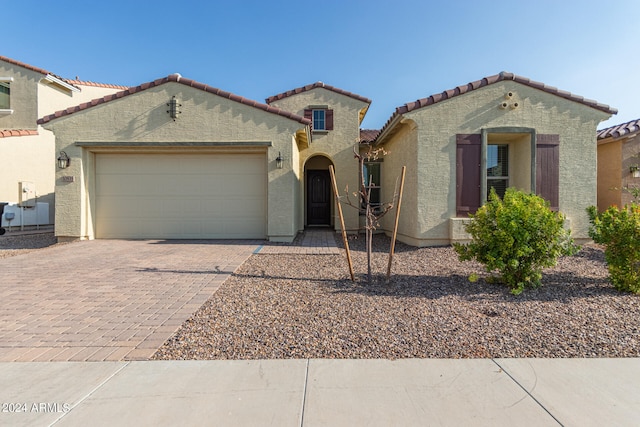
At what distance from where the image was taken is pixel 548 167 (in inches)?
315

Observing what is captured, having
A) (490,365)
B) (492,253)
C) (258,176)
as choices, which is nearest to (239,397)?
(490,365)

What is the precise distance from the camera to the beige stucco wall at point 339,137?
12.1 m

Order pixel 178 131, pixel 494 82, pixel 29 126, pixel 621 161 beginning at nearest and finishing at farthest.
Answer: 1. pixel 494 82
2. pixel 178 131
3. pixel 621 161
4. pixel 29 126

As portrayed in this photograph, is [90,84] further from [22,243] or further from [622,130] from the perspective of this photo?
[622,130]

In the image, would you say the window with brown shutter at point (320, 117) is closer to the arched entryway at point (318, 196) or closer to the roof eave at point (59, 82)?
the arched entryway at point (318, 196)

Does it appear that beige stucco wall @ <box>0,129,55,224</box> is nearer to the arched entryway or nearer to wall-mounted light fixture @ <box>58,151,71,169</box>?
wall-mounted light fixture @ <box>58,151,71,169</box>

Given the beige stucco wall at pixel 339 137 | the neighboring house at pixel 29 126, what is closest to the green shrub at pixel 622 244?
the beige stucco wall at pixel 339 137

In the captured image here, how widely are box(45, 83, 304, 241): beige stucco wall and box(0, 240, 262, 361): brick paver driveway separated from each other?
1626 millimetres

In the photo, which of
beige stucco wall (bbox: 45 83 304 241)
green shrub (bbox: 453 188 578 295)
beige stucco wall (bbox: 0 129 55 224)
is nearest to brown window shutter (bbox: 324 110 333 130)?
beige stucco wall (bbox: 45 83 304 241)

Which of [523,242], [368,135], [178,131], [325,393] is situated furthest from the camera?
[368,135]

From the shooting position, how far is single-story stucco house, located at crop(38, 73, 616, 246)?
800cm

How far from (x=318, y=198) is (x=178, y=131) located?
6.73m

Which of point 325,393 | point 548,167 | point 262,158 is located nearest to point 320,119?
point 262,158

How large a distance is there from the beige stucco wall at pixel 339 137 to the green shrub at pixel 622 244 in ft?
26.1
